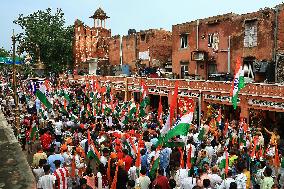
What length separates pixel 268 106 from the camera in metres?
20.6

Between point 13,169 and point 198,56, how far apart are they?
82.2 ft

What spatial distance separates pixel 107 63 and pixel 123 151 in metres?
34.6

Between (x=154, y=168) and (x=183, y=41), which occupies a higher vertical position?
(x=183, y=41)

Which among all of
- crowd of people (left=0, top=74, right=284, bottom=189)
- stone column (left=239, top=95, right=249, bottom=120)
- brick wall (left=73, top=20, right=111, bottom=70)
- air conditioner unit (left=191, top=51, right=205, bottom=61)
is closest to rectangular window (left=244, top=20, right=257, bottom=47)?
air conditioner unit (left=191, top=51, right=205, bottom=61)

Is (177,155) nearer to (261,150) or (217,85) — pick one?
(261,150)

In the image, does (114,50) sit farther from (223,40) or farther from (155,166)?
(155,166)

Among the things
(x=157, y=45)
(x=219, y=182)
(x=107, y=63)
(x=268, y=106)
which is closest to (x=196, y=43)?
(x=157, y=45)

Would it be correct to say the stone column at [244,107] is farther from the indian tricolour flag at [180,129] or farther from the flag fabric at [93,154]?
the flag fabric at [93,154]

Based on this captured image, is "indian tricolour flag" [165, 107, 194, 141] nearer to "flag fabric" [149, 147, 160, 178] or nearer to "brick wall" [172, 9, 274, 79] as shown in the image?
"flag fabric" [149, 147, 160, 178]

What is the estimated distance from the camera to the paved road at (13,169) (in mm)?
6738

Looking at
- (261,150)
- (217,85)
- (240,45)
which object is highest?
(240,45)

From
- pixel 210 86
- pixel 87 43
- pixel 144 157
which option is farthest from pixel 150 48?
pixel 144 157

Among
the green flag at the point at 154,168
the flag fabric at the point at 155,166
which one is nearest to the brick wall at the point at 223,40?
the flag fabric at the point at 155,166

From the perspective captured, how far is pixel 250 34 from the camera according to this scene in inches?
1052
